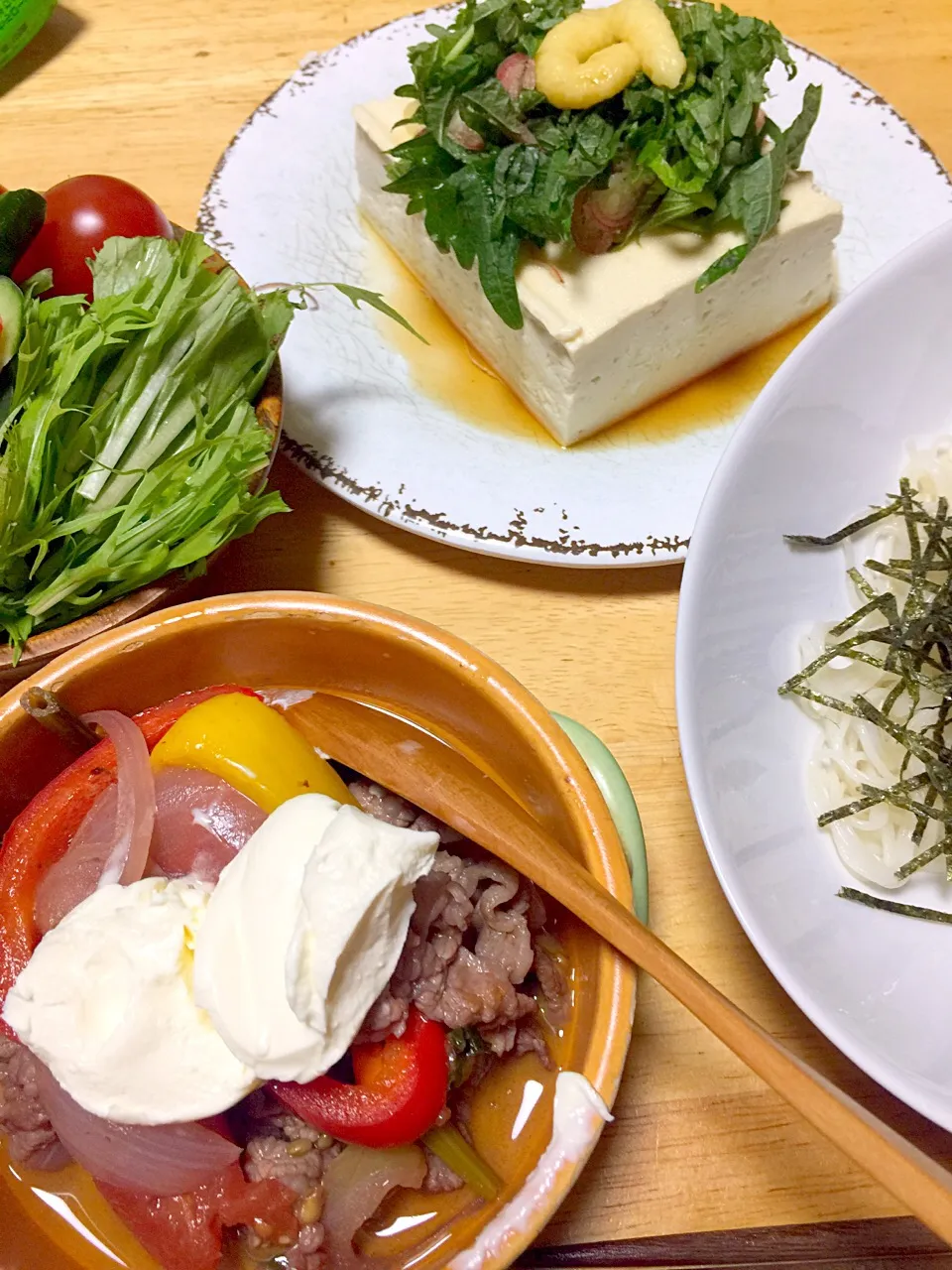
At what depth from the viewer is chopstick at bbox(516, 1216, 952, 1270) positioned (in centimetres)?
93

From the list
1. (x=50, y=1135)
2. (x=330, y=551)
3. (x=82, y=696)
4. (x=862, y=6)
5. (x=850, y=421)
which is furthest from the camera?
(x=862, y=6)

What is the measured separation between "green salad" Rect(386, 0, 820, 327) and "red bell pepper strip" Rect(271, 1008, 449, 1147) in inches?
37.9

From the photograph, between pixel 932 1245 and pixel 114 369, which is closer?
pixel 932 1245

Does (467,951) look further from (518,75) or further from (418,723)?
(518,75)

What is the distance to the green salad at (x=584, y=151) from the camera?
137cm

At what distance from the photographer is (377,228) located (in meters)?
1.70

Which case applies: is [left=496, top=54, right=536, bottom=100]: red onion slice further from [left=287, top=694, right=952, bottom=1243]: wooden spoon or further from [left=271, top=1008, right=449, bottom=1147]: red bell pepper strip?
[left=271, top=1008, right=449, bottom=1147]: red bell pepper strip

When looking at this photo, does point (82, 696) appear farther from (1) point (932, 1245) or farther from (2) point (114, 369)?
(1) point (932, 1245)

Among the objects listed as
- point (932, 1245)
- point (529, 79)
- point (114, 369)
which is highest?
point (529, 79)

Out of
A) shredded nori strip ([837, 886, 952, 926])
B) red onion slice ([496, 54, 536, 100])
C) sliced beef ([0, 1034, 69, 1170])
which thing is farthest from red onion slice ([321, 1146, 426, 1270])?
red onion slice ([496, 54, 536, 100])

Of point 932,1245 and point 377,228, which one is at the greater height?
point 377,228

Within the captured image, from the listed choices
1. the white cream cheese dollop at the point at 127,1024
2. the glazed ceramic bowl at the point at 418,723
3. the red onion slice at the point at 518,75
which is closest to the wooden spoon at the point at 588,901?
the glazed ceramic bowl at the point at 418,723

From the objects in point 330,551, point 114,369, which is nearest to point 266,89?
point 114,369

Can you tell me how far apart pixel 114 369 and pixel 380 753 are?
0.63 metres
